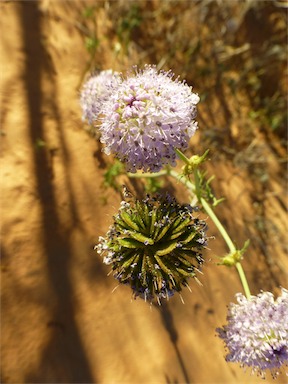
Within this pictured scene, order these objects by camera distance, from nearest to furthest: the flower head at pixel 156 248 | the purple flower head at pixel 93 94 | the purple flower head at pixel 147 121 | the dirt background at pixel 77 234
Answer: the purple flower head at pixel 147 121 → the flower head at pixel 156 248 → the purple flower head at pixel 93 94 → the dirt background at pixel 77 234

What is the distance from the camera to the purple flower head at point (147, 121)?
6.95 feet

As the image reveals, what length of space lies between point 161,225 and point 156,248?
183 mm

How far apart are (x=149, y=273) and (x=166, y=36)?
14.1 feet

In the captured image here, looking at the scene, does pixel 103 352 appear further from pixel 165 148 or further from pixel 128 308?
pixel 165 148

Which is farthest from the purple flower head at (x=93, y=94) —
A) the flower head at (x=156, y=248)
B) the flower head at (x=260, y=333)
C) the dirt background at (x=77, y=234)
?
the flower head at (x=260, y=333)

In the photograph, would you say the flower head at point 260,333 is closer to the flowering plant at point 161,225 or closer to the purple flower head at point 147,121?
the flowering plant at point 161,225

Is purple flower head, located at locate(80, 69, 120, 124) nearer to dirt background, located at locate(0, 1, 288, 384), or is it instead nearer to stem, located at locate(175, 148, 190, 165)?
dirt background, located at locate(0, 1, 288, 384)

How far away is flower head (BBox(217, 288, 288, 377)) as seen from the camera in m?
2.32

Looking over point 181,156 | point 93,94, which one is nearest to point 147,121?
point 181,156

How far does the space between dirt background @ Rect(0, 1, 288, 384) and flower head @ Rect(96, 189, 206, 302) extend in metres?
0.47

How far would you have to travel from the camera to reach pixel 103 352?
3451 millimetres

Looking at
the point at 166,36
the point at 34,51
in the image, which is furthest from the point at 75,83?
the point at 166,36

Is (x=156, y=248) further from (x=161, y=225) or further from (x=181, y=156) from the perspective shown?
(x=181, y=156)

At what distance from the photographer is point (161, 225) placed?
7.49 feet
